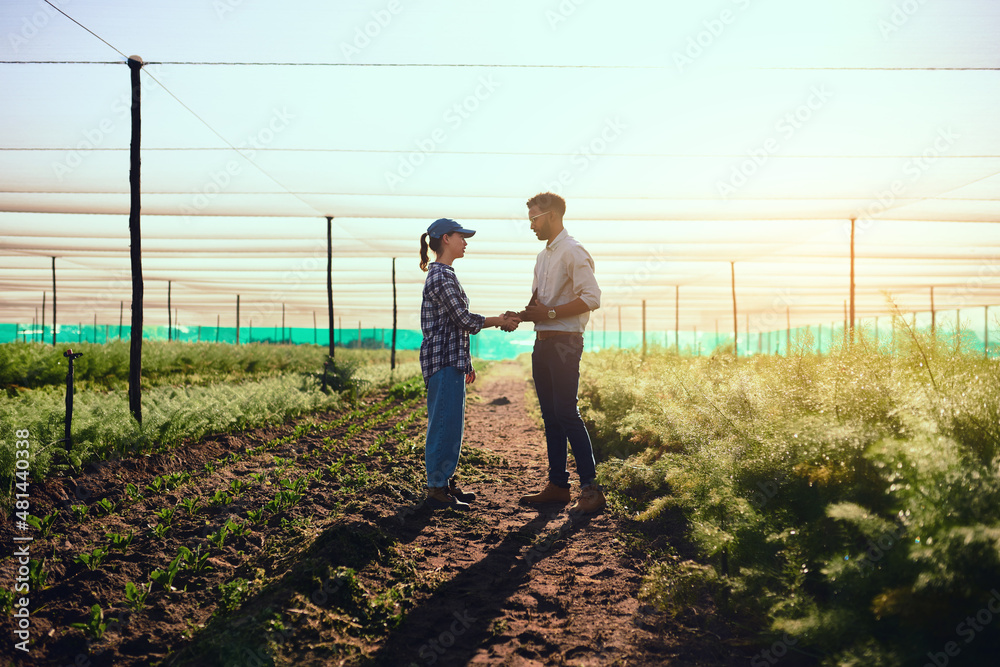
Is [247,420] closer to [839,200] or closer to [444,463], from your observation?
[444,463]

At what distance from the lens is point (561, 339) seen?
407cm

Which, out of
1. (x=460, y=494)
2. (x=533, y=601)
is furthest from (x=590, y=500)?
(x=533, y=601)

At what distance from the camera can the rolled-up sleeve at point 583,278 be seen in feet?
13.0

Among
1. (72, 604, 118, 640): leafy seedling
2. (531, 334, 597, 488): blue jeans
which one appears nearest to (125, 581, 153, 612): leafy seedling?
(72, 604, 118, 640): leafy seedling

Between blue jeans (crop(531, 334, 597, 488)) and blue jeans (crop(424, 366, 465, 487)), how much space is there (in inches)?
24.7

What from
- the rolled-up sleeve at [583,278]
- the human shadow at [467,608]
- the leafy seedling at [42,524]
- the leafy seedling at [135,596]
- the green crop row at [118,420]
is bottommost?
the human shadow at [467,608]

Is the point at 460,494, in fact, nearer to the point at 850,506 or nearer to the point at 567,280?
the point at 567,280

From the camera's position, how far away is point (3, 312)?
3375 centimetres

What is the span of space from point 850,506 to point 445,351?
2.80 meters

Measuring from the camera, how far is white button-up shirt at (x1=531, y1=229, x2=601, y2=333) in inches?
158

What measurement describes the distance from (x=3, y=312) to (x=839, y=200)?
44.6 m

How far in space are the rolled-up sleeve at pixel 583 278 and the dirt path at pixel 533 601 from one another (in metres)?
1.62

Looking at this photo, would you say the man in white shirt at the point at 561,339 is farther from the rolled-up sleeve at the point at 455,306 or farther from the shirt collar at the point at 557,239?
the rolled-up sleeve at the point at 455,306

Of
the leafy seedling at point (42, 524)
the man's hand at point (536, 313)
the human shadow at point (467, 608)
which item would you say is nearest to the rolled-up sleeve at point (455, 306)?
the man's hand at point (536, 313)
